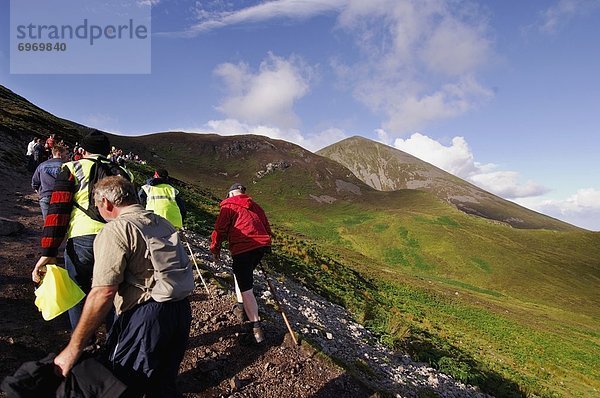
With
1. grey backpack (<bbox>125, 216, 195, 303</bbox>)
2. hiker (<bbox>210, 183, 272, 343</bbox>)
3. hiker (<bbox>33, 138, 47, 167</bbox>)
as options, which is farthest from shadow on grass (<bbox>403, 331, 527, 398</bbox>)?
hiker (<bbox>33, 138, 47, 167</bbox>)

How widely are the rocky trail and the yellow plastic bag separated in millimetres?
2199

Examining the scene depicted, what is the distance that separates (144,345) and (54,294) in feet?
3.90

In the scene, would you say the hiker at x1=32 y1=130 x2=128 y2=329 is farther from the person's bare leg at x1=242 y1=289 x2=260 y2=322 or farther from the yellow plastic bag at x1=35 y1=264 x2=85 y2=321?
the person's bare leg at x1=242 y1=289 x2=260 y2=322

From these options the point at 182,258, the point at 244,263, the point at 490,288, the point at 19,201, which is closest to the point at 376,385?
the point at 244,263

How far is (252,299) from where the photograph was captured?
6.52 meters

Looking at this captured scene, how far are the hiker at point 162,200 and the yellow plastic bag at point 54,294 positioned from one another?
4210 mm

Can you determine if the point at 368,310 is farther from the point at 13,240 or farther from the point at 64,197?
the point at 64,197

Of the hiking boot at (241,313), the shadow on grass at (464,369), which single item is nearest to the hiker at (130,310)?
the hiking boot at (241,313)

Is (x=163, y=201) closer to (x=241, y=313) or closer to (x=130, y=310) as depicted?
(x=241, y=313)

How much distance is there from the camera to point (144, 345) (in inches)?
124

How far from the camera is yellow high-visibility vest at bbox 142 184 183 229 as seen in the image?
7801mm

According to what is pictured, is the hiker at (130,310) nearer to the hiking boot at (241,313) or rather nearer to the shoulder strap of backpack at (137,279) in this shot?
the shoulder strap of backpack at (137,279)

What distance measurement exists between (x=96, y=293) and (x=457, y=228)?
226ft

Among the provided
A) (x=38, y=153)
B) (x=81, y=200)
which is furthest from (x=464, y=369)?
(x=38, y=153)
